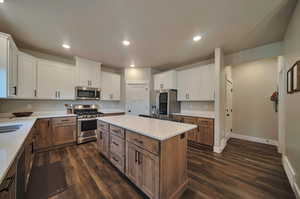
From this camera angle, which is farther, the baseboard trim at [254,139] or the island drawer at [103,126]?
the baseboard trim at [254,139]

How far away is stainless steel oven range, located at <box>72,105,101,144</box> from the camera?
3426 mm

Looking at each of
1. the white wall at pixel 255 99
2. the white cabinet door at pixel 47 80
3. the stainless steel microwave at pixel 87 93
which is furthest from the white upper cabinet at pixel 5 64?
the white wall at pixel 255 99

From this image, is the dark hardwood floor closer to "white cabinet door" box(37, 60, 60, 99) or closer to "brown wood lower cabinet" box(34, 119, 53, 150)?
"brown wood lower cabinet" box(34, 119, 53, 150)

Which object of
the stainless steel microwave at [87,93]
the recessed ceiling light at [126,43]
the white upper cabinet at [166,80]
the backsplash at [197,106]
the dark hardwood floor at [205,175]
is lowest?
the dark hardwood floor at [205,175]

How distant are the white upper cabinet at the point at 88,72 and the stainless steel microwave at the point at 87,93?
0.13 metres

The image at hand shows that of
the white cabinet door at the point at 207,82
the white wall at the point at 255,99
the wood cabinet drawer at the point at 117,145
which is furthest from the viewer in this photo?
the white wall at the point at 255,99

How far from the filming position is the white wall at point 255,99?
11.8 feet

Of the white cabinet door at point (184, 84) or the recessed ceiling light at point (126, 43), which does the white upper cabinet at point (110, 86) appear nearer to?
the recessed ceiling light at point (126, 43)

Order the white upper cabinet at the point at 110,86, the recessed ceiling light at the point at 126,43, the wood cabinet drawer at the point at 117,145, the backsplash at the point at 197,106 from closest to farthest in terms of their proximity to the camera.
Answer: the wood cabinet drawer at the point at 117,145, the recessed ceiling light at the point at 126,43, the backsplash at the point at 197,106, the white upper cabinet at the point at 110,86

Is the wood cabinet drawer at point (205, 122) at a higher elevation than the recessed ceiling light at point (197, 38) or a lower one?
lower

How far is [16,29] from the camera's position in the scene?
7.34 feet

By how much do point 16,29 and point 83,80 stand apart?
5.70 feet

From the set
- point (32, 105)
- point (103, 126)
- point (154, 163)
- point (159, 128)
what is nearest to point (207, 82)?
point (159, 128)

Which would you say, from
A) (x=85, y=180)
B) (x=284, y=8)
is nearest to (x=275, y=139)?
(x=284, y=8)
